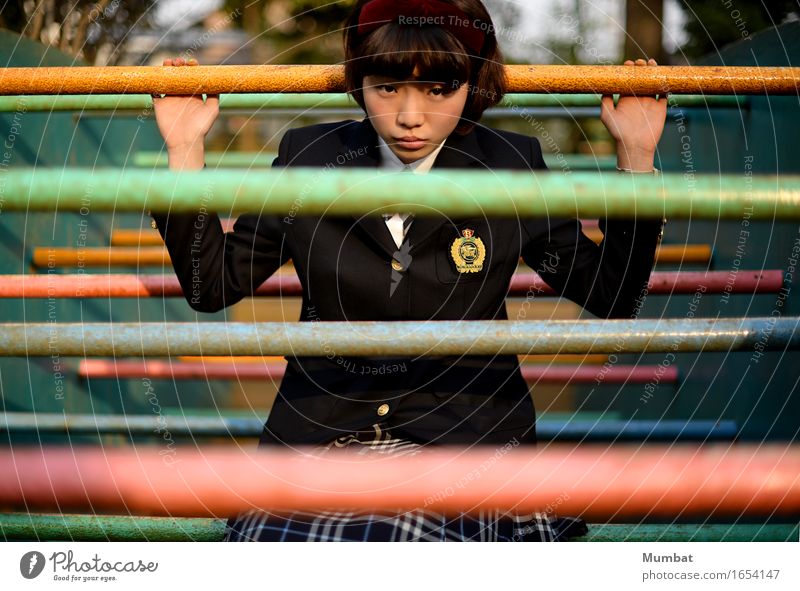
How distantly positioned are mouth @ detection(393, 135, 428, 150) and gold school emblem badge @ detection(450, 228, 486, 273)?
0.13m

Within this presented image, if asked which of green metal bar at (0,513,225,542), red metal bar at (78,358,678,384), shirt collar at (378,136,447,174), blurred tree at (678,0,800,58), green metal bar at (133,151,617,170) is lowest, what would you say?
green metal bar at (0,513,225,542)

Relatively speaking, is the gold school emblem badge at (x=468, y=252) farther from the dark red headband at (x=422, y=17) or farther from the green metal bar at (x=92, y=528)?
the green metal bar at (x=92, y=528)

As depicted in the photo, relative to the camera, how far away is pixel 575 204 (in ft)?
2.45

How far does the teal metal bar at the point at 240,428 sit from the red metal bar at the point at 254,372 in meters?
0.17

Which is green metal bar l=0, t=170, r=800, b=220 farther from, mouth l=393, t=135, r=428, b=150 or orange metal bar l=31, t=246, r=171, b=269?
orange metal bar l=31, t=246, r=171, b=269

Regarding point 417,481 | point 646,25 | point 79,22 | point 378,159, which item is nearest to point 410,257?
point 378,159

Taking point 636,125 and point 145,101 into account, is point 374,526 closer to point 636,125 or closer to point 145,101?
point 636,125

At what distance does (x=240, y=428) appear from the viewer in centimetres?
188

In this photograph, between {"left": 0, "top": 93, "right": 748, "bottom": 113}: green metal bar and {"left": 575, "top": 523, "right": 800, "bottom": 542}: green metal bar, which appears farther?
{"left": 0, "top": 93, "right": 748, "bottom": 113}: green metal bar

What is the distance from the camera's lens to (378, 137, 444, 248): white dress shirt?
1.05 meters

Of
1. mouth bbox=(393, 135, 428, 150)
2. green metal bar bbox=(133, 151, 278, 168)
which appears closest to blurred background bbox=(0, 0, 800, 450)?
green metal bar bbox=(133, 151, 278, 168)

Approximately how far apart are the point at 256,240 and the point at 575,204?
1.67 ft

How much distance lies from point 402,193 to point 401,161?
13.4 inches

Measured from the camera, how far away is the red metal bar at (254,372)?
7.02ft
